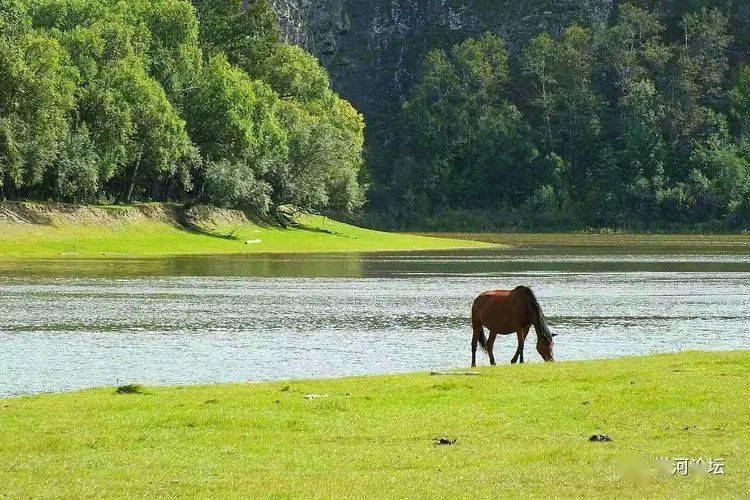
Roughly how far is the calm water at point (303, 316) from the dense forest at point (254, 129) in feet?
61.6

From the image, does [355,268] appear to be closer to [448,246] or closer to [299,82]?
[448,246]

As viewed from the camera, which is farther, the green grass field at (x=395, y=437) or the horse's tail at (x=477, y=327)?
the horse's tail at (x=477, y=327)

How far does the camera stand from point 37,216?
3676 inches

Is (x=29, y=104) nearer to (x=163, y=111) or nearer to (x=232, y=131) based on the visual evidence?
(x=163, y=111)

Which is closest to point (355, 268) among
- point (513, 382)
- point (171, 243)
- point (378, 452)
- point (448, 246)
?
point (171, 243)

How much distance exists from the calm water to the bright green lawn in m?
10.3

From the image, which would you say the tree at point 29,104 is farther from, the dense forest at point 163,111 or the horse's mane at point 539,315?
the horse's mane at point 539,315

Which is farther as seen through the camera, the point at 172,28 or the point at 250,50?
the point at 250,50

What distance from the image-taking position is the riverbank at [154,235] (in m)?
90.3

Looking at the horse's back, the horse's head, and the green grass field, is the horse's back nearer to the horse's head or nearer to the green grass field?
the horse's head

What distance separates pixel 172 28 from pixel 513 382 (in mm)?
99434

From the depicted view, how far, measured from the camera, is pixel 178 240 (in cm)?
10231

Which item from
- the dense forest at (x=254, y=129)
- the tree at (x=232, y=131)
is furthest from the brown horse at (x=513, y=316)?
the tree at (x=232, y=131)

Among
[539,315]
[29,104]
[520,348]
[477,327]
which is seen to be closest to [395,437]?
[539,315]
